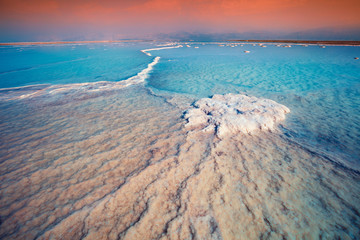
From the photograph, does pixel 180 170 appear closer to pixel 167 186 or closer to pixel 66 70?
pixel 167 186

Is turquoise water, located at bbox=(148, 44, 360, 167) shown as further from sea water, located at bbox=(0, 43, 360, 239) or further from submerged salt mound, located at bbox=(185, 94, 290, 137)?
submerged salt mound, located at bbox=(185, 94, 290, 137)

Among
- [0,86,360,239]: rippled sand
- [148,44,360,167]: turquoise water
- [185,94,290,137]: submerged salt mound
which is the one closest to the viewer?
[0,86,360,239]: rippled sand

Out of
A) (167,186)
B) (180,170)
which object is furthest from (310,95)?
(167,186)

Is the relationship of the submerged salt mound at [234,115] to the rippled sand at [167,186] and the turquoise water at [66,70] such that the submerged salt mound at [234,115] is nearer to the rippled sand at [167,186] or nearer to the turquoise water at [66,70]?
the rippled sand at [167,186]

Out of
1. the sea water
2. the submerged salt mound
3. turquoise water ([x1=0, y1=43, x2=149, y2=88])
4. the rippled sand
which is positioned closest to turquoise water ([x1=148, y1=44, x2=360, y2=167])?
the sea water

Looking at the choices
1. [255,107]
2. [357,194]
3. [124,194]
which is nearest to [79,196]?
[124,194]

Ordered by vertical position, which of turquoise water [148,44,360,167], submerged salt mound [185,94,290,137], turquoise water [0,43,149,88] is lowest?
turquoise water [0,43,149,88]
